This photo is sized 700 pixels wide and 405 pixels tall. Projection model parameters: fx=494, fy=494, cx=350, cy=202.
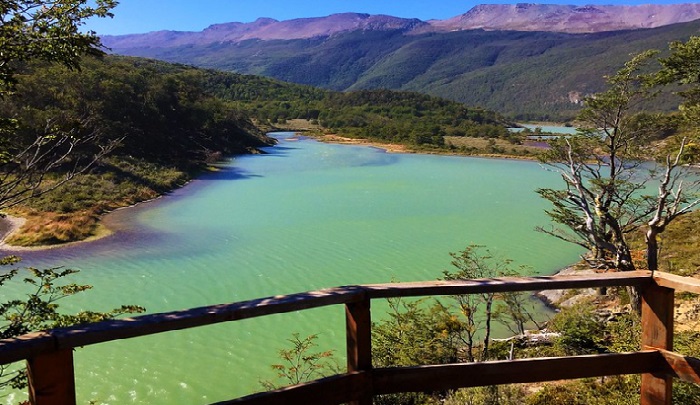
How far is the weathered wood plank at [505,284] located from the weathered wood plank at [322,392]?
15.4 inches

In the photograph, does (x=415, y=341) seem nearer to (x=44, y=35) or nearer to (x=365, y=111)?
(x=44, y=35)

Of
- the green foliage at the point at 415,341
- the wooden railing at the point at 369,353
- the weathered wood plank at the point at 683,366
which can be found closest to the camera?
the wooden railing at the point at 369,353

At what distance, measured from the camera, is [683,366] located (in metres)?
2.40

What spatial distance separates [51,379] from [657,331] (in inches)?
107

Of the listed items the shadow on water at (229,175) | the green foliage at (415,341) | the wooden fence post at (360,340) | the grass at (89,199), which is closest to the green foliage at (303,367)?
the green foliage at (415,341)

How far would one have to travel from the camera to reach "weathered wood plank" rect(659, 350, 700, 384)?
2344mm

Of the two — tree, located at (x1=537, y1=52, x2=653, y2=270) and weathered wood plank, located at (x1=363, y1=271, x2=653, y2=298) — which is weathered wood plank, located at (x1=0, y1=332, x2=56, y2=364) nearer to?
weathered wood plank, located at (x1=363, y1=271, x2=653, y2=298)

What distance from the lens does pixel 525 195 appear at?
98.0 ft

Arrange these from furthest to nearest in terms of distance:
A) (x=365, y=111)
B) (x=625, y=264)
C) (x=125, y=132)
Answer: (x=365, y=111), (x=125, y=132), (x=625, y=264)

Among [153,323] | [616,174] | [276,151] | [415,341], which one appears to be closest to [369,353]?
[153,323]

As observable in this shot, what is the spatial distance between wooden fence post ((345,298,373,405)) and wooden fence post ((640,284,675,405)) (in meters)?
1.45

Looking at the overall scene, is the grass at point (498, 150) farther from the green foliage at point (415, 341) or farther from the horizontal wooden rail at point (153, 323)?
the horizontal wooden rail at point (153, 323)

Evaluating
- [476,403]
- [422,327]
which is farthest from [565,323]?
[476,403]

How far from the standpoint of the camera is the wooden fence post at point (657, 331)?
2463mm
